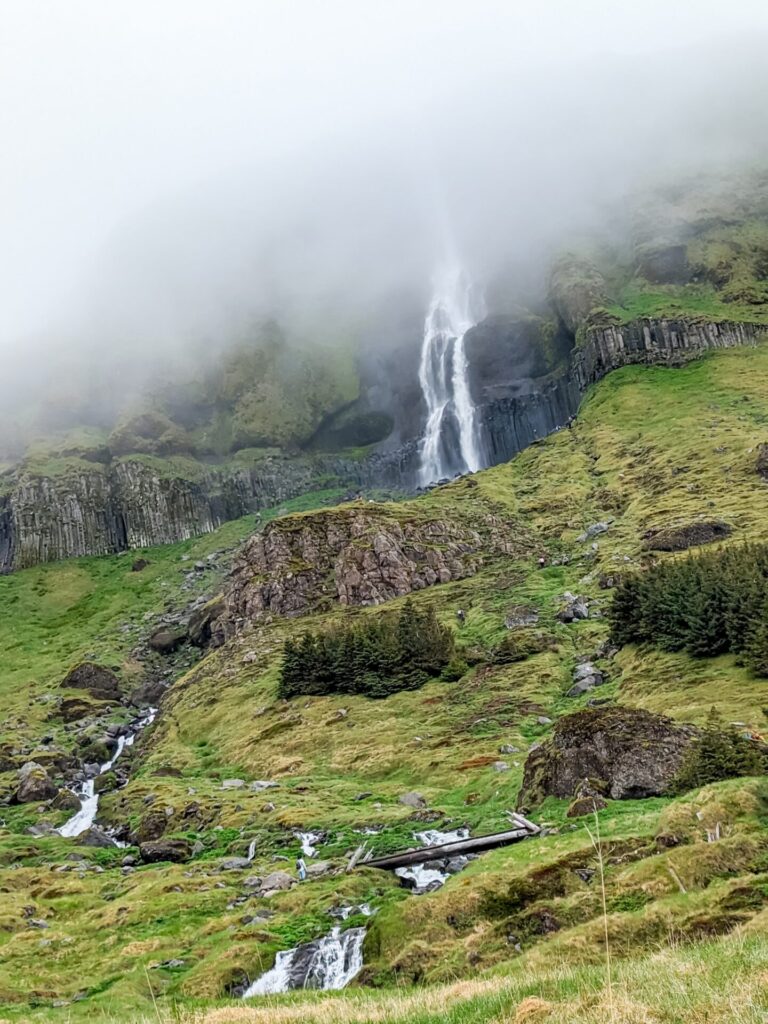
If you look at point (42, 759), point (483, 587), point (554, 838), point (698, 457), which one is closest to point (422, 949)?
point (554, 838)

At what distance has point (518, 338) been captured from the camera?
556 ft

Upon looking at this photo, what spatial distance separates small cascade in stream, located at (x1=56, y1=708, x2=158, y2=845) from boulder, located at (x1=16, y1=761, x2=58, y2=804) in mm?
2193

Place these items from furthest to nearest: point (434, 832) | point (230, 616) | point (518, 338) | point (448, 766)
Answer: point (518, 338) → point (230, 616) → point (448, 766) → point (434, 832)

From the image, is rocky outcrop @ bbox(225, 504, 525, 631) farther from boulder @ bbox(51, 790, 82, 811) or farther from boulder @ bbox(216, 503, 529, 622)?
boulder @ bbox(51, 790, 82, 811)

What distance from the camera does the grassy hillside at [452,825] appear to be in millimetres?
13852

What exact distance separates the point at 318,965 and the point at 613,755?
542 inches

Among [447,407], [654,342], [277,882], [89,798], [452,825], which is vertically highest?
[654,342]

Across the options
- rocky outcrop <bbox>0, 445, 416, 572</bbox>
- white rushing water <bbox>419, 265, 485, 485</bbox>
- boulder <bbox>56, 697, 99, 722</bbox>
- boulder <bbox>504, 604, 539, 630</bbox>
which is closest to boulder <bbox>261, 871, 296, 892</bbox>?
boulder <bbox>504, 604, 539, 630</bbox>

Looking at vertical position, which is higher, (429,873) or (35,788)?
(429,873)

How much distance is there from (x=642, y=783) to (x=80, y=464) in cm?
16842

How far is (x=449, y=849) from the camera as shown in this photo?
28094 millimetres

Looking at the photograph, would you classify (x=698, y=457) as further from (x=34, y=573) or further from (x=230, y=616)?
(x=34, y=573)

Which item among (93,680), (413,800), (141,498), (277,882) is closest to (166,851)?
(277,882)

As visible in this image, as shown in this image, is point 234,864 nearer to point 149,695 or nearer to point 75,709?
point 75,709
